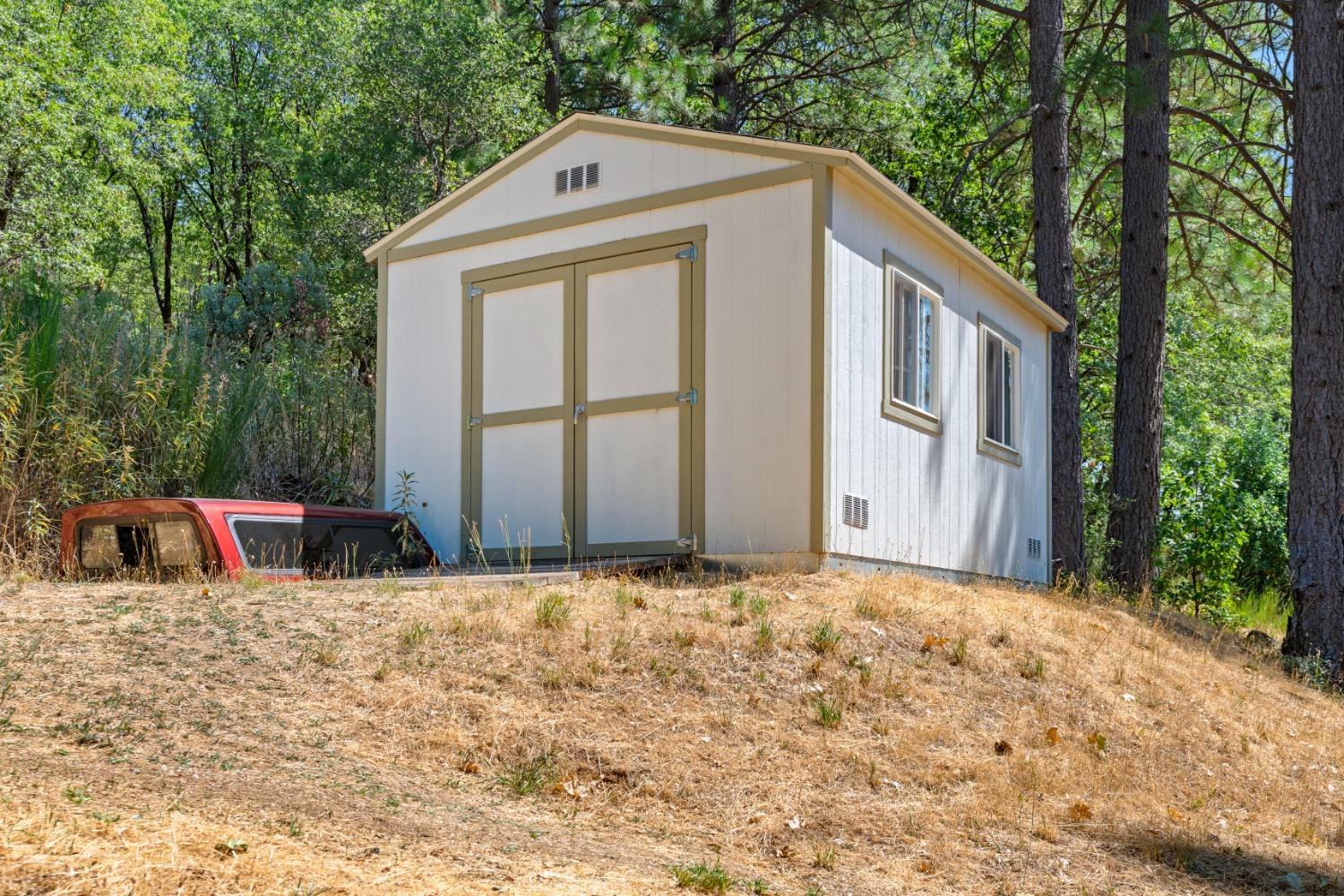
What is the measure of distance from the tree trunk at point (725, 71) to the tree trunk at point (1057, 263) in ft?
12.7

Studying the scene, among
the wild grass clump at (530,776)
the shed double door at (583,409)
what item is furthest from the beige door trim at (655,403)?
the wild grass clump at (530,776)

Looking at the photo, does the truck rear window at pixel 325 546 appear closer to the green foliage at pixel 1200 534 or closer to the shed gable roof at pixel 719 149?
the shed gable roof at pixel 719 149

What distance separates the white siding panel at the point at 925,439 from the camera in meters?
9.45

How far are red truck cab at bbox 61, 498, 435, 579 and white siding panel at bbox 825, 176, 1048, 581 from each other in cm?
349

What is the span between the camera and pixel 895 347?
10359 millimetres

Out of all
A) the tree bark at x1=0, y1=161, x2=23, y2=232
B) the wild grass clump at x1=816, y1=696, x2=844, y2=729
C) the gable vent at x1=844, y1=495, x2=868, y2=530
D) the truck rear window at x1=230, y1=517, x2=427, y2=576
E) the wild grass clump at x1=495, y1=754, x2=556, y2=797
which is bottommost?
the wild grass clump at x1=495, y1=754, x2=556, y2=797

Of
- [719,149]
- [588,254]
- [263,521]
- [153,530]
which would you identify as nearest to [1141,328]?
[719,149]

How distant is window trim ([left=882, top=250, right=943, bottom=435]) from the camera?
33.1 ft

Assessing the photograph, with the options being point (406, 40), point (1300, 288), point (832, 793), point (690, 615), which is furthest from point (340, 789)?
point (406, 40)

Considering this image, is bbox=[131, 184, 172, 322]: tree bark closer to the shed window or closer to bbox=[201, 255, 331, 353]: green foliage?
bbox=[201, 255, 331, 353]: green foliage

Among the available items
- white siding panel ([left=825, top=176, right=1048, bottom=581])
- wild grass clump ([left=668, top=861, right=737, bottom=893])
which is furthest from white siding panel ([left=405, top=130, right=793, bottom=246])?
wild grass clump ([left=668, top=861, right=737, bottom=893])

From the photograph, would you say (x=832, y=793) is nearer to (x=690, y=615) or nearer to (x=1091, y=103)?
(x=690, y=615)

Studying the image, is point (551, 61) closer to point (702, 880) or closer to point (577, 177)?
point (577, 177)

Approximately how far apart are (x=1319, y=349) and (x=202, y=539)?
943 cm
